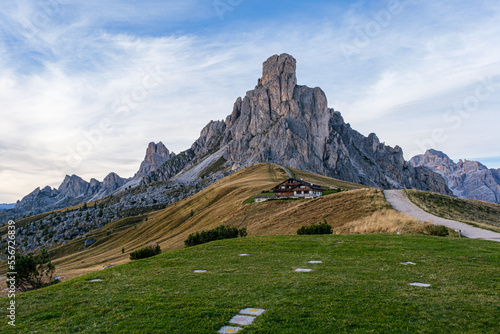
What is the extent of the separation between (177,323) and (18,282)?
18072 mm

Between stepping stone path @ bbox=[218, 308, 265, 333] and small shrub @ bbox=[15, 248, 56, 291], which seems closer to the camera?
stepping stone path @ bbox=[218, 308, 265, 333]

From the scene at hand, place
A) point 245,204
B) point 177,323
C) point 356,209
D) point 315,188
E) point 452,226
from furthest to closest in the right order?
point 315,188 < point 245,204 < point 356,209 < point 452,226 < point 177,323

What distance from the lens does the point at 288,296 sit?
35.3 feet

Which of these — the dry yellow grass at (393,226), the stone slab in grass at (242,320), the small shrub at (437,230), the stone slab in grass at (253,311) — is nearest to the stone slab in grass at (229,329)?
the stone slab in grass at (242,320)

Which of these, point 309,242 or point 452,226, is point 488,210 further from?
point 309,242

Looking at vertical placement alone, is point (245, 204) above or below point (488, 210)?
above

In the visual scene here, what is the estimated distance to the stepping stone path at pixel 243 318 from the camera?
8.13 m

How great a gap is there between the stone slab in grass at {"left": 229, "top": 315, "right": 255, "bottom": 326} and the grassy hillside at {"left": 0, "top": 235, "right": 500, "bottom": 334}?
22 centimetres

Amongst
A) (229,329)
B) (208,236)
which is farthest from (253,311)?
(208,236)

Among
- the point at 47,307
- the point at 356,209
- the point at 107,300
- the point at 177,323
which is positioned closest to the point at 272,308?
the point at 177,323

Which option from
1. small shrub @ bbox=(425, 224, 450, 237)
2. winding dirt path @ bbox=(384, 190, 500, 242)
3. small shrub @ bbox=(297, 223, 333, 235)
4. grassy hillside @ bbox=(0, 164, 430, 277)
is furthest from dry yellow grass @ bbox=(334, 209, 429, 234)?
small shrub @ bbox=(297, 223, 333, 235)

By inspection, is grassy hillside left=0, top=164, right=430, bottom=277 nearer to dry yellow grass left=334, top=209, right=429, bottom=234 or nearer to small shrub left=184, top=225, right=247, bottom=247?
dry yellow grass left=334, top=209, right=429, bottom=234

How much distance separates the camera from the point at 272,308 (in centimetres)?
953

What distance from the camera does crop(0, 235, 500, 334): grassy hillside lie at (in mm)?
8414
